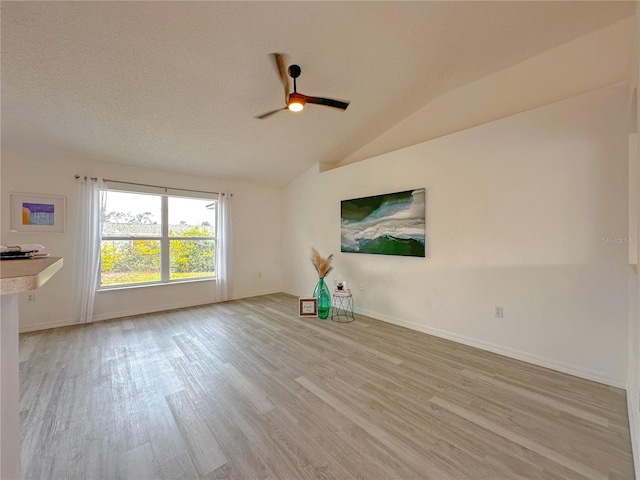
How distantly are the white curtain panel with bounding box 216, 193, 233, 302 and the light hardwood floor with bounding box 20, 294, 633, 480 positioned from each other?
2.01 m

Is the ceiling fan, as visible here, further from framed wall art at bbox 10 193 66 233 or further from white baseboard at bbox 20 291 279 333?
white baseboard at bbox 20 291 279 333

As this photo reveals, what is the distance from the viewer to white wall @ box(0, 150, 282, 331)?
11.5ft

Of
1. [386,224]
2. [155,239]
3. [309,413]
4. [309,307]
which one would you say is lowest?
[309,413]

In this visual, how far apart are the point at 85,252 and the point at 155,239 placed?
0.93 m

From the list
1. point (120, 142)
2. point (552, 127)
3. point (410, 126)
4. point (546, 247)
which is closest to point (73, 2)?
point (120, 142)

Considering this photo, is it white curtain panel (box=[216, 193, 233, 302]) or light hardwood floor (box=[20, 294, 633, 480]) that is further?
white curtain panel (box=[216, 193, 233, 302])

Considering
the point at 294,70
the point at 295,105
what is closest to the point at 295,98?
the point at 295,105

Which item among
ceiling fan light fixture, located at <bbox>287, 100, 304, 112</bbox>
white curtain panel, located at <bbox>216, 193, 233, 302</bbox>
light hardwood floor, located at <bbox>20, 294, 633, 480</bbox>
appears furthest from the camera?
white curtain panel, located at <bbox>216, 193, 233, 302</bbox>

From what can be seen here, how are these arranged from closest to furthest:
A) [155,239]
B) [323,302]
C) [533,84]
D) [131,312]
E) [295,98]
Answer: [295,98]
[533,84]
[323,302]
[131,312]
[155,239]

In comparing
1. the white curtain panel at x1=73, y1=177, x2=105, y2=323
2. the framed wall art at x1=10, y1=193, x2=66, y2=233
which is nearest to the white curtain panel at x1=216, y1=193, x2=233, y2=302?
the white curtain panel at x1=73, y1=177, x2=105, y2=323

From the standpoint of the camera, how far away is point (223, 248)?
505 cm

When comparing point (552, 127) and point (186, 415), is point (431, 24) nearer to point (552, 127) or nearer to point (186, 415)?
point (552, 127)

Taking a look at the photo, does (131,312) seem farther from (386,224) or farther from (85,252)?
(386,224)

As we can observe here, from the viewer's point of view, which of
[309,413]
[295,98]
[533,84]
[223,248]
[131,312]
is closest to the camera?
[309,413]
